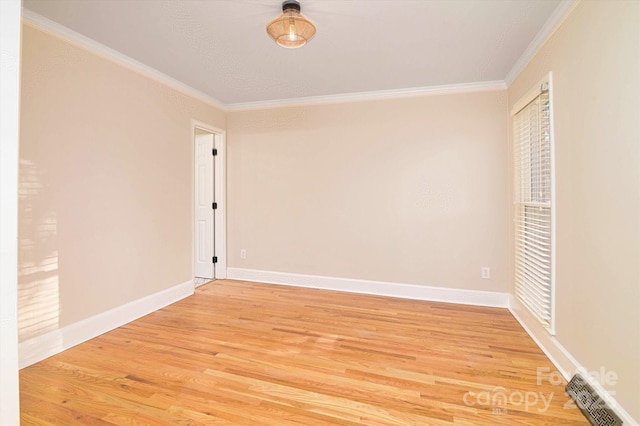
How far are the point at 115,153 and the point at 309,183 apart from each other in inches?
86.6

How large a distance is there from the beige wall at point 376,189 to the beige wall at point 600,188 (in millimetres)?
1291

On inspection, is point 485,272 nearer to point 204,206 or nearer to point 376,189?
point 376,189

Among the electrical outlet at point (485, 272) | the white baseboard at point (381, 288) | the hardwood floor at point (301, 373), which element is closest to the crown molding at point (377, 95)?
the electrical outlet at point (485, 272)

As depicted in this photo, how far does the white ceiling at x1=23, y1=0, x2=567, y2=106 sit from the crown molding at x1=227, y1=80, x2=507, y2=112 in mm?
79

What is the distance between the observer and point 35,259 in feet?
7.54

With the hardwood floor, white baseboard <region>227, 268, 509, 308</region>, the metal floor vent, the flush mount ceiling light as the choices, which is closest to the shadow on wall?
the hardwood floor

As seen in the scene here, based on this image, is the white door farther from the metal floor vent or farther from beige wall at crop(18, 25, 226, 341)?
the metal floor vent

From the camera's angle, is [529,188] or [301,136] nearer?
[529,188]

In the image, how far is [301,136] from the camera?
420 centimetres

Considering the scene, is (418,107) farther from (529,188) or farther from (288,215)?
(288,215)

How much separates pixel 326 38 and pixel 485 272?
9.87ft

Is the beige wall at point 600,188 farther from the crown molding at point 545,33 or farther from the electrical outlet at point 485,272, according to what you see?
the electrical outlet at point 485,272

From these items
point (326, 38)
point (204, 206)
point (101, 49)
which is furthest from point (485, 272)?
point (101, 49)

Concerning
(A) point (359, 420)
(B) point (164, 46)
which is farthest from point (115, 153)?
(A) point (359, 420)
